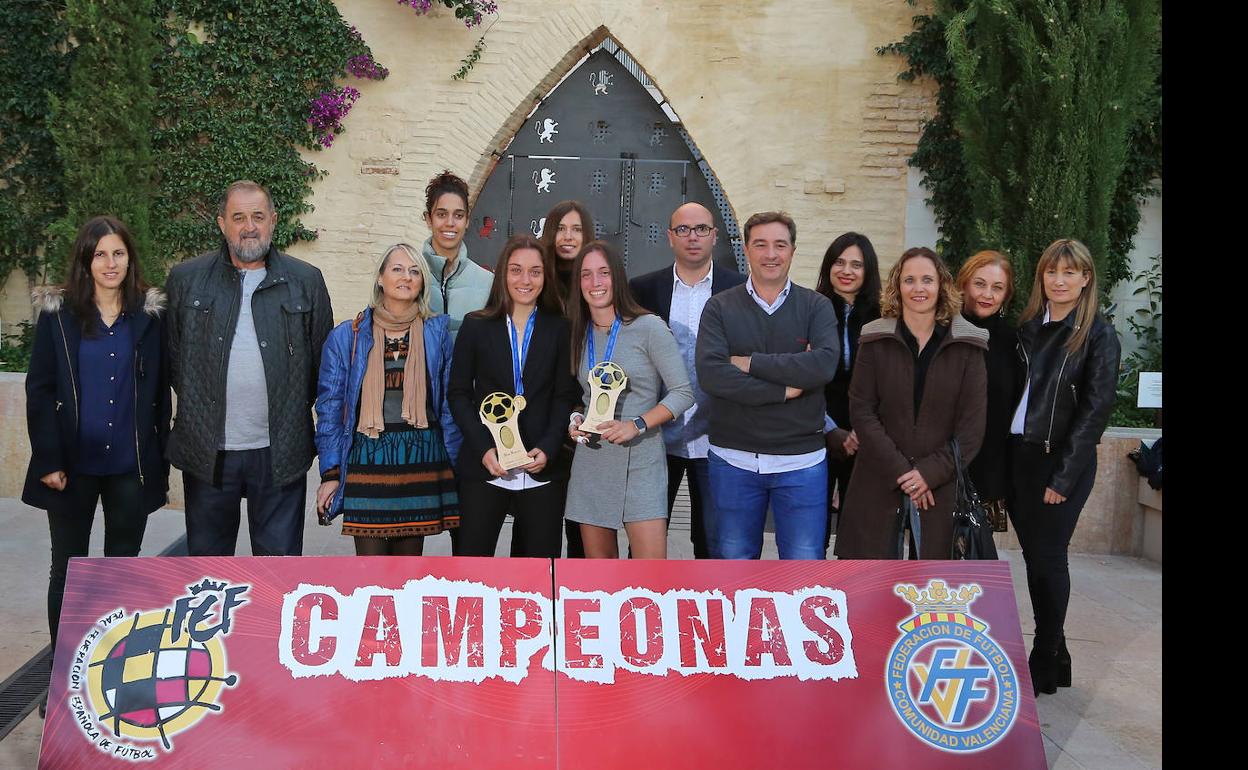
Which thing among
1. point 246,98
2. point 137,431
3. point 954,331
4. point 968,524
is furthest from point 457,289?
point 246,98

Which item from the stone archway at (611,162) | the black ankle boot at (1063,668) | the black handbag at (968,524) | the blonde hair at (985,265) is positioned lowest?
the black ankle boot at (1063,668)

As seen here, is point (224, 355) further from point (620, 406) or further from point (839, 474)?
point (839, 474)

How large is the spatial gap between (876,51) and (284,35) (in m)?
4.87

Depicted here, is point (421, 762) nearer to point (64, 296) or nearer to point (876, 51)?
point (64, 296)

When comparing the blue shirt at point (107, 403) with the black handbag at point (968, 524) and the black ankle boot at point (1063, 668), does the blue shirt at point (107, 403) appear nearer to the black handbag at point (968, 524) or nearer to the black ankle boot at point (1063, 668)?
the black handbag at point (968, 524)

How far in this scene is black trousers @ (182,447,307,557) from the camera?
4.19 m

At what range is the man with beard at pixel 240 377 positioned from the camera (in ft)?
Result: 13.6

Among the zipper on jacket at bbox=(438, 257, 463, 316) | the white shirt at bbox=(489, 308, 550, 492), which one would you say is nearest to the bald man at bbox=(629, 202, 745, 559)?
the white shirt at bbox=(489, 308, 550, 492)

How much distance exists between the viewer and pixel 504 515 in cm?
422

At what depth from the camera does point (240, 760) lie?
114 inches

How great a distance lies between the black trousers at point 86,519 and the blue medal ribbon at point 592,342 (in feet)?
6.00

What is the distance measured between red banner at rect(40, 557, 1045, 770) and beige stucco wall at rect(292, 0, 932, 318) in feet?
19.2

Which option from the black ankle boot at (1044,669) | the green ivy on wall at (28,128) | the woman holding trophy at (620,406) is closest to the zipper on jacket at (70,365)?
the woman holding trophy at (620,406)
